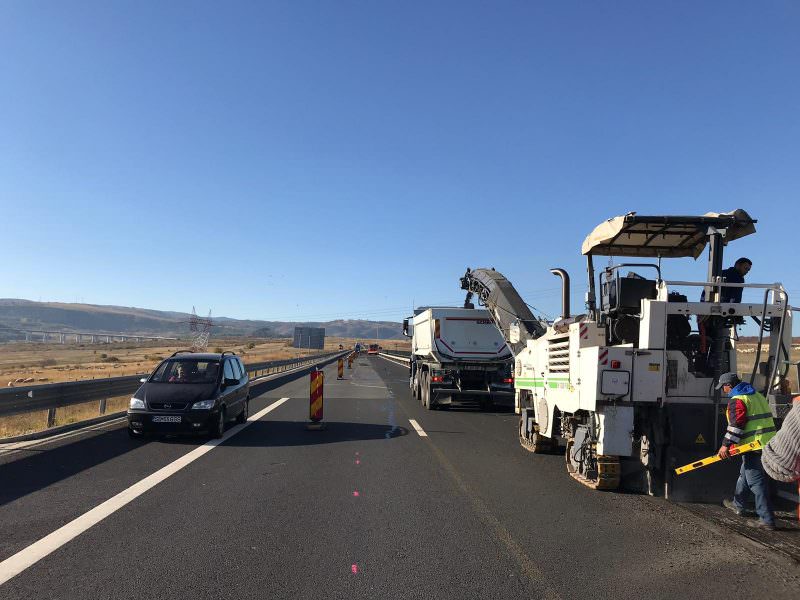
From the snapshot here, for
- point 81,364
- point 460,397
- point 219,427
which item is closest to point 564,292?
point 219,427

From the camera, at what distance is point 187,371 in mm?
13070

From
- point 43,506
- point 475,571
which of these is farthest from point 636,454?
point 43,506

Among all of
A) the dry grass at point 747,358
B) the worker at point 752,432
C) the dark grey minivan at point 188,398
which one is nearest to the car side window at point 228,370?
the dark grey minivan at point 188,398

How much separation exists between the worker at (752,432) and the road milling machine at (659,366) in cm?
74

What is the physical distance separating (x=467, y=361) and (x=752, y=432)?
40.7ft

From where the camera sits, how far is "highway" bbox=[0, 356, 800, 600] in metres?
4.66

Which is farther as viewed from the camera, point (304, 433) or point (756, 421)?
point (304, 433)

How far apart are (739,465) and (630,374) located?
1524 mm

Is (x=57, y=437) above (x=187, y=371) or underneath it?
underneath

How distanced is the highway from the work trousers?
652mm

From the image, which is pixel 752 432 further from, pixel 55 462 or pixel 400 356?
pixel 400 356

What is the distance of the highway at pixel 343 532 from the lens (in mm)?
4656

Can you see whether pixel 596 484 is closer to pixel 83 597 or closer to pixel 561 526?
pixel 561 526

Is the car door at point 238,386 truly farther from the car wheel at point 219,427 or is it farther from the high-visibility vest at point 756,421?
the high-visibility vest at point 756,421
